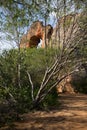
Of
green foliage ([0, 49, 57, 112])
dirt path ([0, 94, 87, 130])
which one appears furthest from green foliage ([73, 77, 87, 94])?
A: dirt path ([0, 94, 87, 130])

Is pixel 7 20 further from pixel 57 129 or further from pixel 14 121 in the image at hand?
pixel 57 129

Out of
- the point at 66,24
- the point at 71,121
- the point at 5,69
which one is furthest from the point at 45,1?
the point at 71,121

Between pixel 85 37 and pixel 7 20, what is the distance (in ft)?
11.2

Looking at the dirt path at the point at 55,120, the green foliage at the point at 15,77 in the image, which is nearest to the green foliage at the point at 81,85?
the green foliage at the point at 15,77

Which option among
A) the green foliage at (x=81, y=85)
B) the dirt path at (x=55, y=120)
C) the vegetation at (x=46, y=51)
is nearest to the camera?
the dirt path at (x=55, y=120)

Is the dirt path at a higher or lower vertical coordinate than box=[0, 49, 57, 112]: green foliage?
lower

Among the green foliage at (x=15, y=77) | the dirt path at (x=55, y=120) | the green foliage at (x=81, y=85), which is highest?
the green foliage at (x=81, y=85)

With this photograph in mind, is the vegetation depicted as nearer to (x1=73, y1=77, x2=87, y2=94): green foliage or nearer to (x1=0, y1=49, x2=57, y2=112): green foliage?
(x1=0, y1=49, x2=57, y2=112): green foliage

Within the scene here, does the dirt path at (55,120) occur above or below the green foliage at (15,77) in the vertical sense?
below

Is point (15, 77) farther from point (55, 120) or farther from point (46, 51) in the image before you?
point (55, 120)

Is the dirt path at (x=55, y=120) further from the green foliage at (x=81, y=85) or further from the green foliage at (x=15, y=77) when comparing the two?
the green foliage at (x=81, y=85)

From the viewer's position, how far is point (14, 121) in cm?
1088

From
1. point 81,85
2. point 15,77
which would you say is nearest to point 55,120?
point 15,77

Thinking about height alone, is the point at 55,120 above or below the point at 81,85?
below
